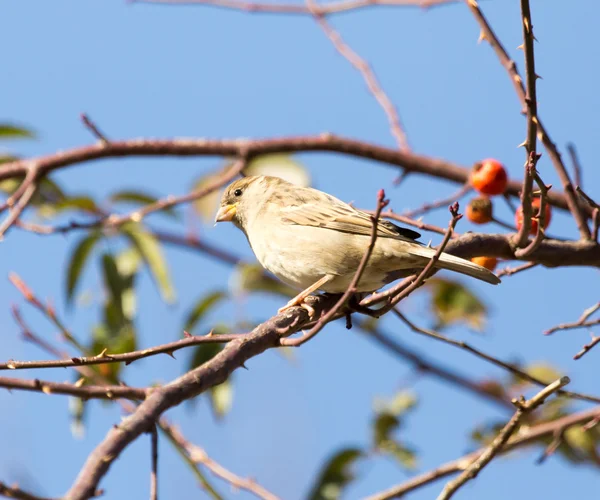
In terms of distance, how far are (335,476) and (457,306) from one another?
1.59 metres

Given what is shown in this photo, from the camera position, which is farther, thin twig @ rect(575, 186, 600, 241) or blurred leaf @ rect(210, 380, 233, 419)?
blurred leaf @ rect(210, 380, 233, 419)

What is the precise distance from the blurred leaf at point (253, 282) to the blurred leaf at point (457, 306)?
1013 mm

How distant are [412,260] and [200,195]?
48.7 inches

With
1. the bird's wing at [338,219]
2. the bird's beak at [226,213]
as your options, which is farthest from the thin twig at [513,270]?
the bird's beak at [226,213]

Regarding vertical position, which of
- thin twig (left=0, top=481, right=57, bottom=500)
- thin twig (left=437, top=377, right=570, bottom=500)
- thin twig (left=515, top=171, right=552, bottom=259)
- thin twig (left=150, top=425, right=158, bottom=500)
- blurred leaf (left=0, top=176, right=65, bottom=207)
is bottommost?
thin twig (left=0, top=481, right=57, bottom=500)

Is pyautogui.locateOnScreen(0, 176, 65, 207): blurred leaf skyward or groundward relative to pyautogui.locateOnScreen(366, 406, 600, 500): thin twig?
skyward

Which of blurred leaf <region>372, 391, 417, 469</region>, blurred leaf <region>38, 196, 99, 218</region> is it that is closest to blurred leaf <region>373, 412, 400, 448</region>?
blurred leaf <region>372, 391, 417, 469</region>

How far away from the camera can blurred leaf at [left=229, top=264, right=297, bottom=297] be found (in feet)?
17.9

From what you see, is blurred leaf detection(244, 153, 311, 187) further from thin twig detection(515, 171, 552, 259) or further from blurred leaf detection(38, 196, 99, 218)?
thin twig detection(515, 171, 552, 259)

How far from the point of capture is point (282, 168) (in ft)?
19.3

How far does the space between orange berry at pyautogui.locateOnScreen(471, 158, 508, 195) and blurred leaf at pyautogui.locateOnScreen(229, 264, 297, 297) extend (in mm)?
1649

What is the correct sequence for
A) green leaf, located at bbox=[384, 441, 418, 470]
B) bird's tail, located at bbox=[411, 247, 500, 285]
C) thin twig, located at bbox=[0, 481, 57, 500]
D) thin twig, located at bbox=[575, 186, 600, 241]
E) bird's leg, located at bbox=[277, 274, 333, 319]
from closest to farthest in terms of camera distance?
thin twig, located at bbox=[0, 481, 57, 500] < thin twig, located at bbox=[575, 186, 600, 241] < bird's tail, located at bbox=[411, 247, 500, 285] < bird's leg, located at bbox=[277, 274, 333, 319] < green leaf, located at bbox=[384, 441, 418, 470]

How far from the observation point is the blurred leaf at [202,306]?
5.35 m

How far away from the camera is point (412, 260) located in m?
4.20
